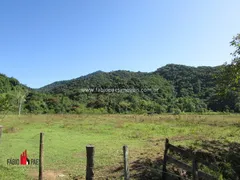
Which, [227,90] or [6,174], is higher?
[227,90]

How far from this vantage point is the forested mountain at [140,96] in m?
72.1

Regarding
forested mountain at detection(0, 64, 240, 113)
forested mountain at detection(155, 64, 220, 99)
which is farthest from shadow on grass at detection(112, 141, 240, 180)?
forested mountain at detection(155, 64, 220, 99)

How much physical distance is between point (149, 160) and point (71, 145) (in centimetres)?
640

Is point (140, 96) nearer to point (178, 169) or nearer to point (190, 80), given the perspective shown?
point (190, 80)

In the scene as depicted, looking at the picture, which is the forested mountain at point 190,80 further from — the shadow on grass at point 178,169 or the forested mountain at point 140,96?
the shadow on grass at point 178,169

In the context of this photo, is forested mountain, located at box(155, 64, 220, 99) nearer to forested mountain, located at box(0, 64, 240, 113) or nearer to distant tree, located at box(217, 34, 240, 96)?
forested mountain, located at box(0, 64, 240, 113)

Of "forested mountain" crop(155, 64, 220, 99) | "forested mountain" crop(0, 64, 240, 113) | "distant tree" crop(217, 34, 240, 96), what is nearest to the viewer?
"distant tree" crop(217, 34, 240, 96)

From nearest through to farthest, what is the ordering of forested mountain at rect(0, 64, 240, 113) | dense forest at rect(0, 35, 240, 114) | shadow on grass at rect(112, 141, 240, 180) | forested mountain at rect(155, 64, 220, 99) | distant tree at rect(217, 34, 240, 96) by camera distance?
shadow on grass at rect(112, 141, 240, 180) → distant tree at rect(217, 34, 240, 96) → dense forest at rect(0, 35, 240, 114) → forested mountain at rect(0, 64, 240, 113) → forested mountain at rect(155, 64, 220, 99)

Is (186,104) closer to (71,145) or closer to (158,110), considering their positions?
(158,110)

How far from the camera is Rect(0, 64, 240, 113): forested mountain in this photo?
236 feet

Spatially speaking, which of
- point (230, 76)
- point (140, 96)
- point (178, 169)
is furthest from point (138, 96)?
point (178, 169)

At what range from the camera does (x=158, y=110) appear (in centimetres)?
7169

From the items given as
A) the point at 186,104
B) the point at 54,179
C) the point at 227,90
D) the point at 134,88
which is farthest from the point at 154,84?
the point at 54,179

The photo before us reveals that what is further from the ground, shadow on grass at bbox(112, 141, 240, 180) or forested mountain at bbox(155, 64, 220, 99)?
forested mountain at bbox(155, 64, 220, 99)
